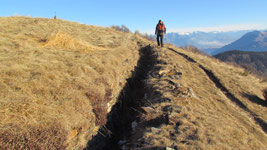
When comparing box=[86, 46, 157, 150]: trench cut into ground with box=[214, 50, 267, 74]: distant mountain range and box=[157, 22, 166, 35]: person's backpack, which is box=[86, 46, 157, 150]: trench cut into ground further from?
box=[214, 50, 267, 74]: distant mountain range

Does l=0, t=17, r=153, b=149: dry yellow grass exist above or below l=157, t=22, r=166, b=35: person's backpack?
below

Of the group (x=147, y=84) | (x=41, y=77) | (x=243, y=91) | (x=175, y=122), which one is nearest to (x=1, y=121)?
(x=41, y=77)

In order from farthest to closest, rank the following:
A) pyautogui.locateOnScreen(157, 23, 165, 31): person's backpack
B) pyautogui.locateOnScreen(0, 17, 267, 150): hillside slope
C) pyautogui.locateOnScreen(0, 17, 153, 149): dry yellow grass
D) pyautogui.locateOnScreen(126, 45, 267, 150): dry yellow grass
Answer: pyautogui.locateOnScreen(157, 23, 165, 31): person's backpack, pyautogui.locateOnScreen(126, 45, 267, 150): dry yellow grass, pyautogui.locateOnScreen(0, 17, 267, 150): hillside slope, pyautogui.locateOnScreen(0, 17, 153, 149): dry yellow grass

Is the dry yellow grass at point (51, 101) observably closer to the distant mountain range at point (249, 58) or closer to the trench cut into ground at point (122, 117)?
the trench cut into ground at point (122, 117)

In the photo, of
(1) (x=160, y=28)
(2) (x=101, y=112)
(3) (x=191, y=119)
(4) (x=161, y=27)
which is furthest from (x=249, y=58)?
(2) (x=101, y=112)

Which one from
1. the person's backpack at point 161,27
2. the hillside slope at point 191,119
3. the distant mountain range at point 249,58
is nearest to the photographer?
the hillside slope at point 191,119

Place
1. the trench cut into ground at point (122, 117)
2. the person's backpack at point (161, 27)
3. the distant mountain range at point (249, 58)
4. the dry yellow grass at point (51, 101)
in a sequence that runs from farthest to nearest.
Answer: the distant mountain range at point (249, 58) < the person's backpack at point (161, 27) < the trench cut into ground at point (122, 117) < the dry yellow grass at point (51, 101)

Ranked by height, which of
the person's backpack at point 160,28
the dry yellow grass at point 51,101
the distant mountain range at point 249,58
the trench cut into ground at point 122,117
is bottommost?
the distant mountain range at point 249,58

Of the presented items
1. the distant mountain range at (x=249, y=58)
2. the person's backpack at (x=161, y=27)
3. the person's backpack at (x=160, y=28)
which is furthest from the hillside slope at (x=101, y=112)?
the distant mountain range at (x=249, y=58)

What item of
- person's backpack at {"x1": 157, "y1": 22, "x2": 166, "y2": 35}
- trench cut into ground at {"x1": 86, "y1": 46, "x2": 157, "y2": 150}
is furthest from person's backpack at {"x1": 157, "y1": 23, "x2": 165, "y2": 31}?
trench cut into ground at {"x1": 86, "y1": 46, "x2": 157, "y2": 150}

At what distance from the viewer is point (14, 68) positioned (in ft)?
16.9

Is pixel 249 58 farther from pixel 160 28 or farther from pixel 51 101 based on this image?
pixel 51 101

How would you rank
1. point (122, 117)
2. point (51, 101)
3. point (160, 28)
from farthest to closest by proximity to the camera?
1. point (160, 28)
2. point (122, 117)
3. point (51, 101)

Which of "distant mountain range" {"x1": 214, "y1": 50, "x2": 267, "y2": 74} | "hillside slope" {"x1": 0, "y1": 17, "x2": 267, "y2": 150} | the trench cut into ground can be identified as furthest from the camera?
"distant mountain range" {"x1": 214, "y1": 50, "x2": 267, "y2": 74}
